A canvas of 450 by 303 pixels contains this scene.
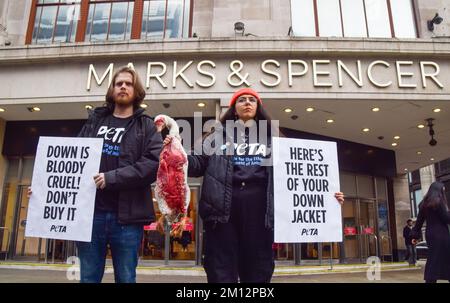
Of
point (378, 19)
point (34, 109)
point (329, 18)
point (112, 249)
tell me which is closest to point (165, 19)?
point (34, 109)

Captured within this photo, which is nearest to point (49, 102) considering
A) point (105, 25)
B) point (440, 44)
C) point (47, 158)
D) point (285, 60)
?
point (105, 25)

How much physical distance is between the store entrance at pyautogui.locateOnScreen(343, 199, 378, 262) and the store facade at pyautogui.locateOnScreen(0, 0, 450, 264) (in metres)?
0.15

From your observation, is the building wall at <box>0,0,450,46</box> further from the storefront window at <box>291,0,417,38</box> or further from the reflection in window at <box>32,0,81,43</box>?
the reflection in window at <box>32,0,81,43</box>

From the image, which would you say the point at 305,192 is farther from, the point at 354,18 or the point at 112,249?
the point at 354,18

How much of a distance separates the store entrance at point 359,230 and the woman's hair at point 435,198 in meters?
8.87

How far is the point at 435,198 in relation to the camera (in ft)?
19.4

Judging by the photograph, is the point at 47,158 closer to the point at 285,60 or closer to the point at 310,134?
the point at 285,60

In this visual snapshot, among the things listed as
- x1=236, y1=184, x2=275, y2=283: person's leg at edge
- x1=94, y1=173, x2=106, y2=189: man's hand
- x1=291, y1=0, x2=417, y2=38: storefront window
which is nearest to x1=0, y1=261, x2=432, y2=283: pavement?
x1=236, y1=184, x2=275, y2=283: person's leg at edge

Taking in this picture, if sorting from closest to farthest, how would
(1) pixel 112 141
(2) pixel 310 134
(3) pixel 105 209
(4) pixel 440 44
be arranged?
1. (3) pixel 105 209
2. (1) pixel 112 141
3. (4) pixel 440 44
4. (2) pixel 310 134

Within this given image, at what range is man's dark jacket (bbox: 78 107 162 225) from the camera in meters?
2.77

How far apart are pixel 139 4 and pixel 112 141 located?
A: 10.5 meters

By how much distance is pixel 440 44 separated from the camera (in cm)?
1019

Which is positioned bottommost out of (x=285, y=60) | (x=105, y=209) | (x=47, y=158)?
(x=105, y=209)
